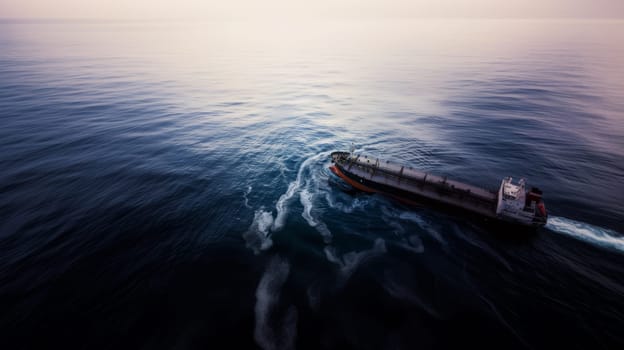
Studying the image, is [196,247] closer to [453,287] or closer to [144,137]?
[453,287]

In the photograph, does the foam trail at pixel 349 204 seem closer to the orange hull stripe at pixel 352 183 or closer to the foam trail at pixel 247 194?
the orange hull stripe at pixel 352 183

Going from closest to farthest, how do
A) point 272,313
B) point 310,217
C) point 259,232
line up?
1. point 272,313
2. point 259,232
3. point 310,217

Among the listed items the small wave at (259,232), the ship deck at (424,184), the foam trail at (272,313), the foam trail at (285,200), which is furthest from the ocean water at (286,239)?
the ship deck at (424,184)

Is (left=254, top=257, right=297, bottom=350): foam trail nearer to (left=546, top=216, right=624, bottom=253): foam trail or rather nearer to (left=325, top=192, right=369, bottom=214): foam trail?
(left=325, top=192, right=369, bottom=214): foam trail

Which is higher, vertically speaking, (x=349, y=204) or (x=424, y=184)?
(x=424, y=184)

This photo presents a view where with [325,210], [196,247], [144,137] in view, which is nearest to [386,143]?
[325,210]

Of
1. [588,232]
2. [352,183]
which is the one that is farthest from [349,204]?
[588,232]

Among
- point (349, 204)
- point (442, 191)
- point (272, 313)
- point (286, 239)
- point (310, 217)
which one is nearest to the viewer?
point (272, 313)

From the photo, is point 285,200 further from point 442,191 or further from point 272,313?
point 442,191
